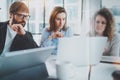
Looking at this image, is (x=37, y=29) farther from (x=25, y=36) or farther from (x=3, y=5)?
(x=3, y=5)

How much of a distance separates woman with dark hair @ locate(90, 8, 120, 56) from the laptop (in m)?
0.06

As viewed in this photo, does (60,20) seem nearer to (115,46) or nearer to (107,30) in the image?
(107,30)

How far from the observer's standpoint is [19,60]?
1.16 metres

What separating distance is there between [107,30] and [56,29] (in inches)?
17.8

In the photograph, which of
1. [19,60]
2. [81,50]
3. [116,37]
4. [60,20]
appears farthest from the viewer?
[60,20]

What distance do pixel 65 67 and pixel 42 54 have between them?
229 mm

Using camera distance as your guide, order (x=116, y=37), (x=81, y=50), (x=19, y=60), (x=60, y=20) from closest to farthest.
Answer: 1. (x=19, y=60)
2. (x=81, y=50)
3. (x=116, y=37)
4. (x=60, y=20)

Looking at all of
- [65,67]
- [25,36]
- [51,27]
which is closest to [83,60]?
[65,67]

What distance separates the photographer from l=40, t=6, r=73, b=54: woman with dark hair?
1861mm

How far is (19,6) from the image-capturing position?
1851 millimetres

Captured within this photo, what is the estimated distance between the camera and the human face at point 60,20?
187cm

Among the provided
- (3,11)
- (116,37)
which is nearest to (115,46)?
(116,37)

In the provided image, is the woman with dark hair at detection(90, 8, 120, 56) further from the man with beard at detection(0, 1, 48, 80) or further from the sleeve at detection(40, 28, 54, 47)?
the man with beard at detection(0, 1, 48, 80)

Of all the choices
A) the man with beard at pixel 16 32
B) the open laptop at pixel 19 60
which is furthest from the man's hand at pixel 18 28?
the open laptop at pixel 19 60
